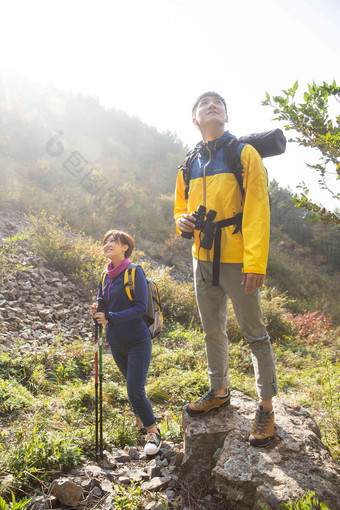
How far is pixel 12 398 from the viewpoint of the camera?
9.94ft

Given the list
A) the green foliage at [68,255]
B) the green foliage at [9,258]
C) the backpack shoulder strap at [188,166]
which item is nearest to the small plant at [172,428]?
the backpack shoulder strap at [188,166]

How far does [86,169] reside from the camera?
47.3 feet

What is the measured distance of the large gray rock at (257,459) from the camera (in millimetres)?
1847

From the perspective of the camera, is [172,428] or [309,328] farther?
[309,328]

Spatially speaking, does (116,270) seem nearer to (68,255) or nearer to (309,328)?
(68,255)

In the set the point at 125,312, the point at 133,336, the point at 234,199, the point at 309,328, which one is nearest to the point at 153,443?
the point at 133,336

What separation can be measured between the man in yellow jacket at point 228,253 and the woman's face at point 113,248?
32.4 inches

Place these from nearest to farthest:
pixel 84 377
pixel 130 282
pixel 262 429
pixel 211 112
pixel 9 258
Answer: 1. pixel 262 429
2. pixel 211 112
3. pixel 130 282
4. pixel 84 377
5. pixel 9 258

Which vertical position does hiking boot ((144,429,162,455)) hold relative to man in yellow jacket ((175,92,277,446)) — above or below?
below

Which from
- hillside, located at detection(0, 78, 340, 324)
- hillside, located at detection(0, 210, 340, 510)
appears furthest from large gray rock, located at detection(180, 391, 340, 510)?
hillside, located at detection(0, 78, 340, 324)

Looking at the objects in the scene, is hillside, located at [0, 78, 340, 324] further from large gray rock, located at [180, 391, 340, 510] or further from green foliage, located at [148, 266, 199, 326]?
large gray rock, located at [180, 391, 340, 510]

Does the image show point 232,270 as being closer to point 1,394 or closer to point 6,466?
point 6,466

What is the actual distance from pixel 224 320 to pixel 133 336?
0.83 metres

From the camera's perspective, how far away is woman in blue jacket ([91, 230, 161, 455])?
8.66ft
